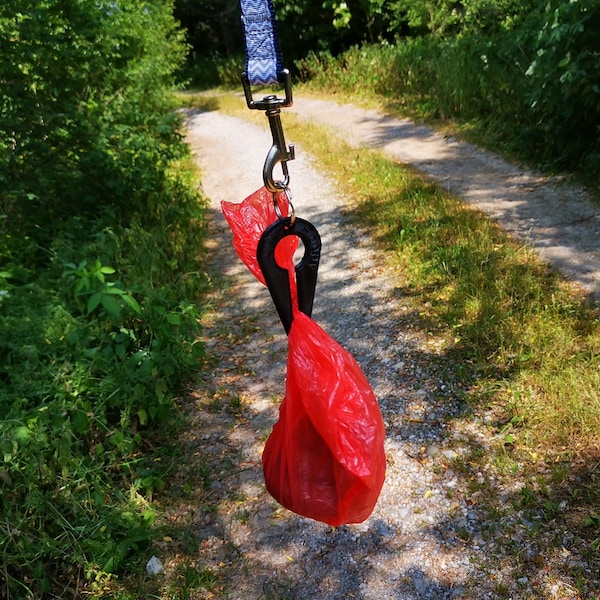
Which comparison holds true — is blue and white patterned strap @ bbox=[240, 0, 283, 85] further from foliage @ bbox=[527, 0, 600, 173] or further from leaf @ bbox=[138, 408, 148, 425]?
foliage @ bbox=[527, 0, 600, 173]

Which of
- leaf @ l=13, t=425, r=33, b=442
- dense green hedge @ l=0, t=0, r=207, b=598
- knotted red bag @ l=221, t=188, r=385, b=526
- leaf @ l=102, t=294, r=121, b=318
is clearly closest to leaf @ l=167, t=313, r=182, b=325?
dense green hedge @ l=0, t=0, r=207, b=598

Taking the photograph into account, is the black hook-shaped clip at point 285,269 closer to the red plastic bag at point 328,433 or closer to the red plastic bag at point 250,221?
the red plastic bag at point 328,433

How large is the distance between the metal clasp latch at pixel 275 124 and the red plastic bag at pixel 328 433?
0.37m

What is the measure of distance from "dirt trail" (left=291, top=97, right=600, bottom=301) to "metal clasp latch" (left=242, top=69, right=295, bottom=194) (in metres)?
3.29

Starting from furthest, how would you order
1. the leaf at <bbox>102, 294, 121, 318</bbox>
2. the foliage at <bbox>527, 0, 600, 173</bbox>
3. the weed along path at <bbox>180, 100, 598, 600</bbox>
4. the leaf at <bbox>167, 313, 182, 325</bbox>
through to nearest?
the foliage at <bbox>527, 0, 600, 173</bbox>, the leaf at <bbox>167, 313, 182, 325</bbox>, the leaf at <bbox>102, 294, 121, 318</bbox>, the weed along path at <bbox>180, 100, 598, 600</bbox>

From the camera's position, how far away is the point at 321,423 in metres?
1.40

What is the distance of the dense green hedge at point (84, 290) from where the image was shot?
7.80 feet

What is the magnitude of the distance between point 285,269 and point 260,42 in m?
0.44

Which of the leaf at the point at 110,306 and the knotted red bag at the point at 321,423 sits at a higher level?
the knotted red bag at the point at 321,423

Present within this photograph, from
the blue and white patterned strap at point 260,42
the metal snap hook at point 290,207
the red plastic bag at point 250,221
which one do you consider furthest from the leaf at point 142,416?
the blue and white patterned strap at point 260,42

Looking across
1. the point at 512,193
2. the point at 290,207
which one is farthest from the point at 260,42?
the point at 512,193

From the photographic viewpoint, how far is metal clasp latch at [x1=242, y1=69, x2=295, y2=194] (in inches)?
39.5

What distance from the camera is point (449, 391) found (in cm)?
321

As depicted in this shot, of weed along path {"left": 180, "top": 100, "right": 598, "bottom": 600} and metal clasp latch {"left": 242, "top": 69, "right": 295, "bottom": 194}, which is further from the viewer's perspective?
weed along path {"left": 180, "top": 100, "right": 598, "bottom": 600}
